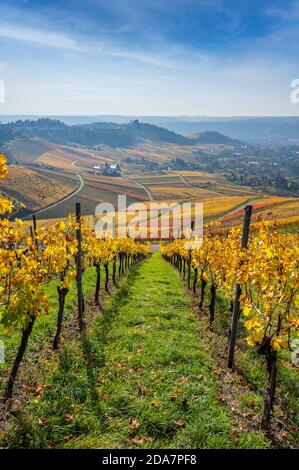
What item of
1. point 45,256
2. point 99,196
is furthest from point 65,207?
point 45,256

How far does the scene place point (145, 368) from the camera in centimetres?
848

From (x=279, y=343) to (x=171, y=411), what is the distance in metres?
2.87

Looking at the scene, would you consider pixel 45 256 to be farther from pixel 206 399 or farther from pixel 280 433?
pixel 280 433

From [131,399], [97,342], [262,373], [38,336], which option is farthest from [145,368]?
[38,336]

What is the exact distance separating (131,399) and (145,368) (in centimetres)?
146
